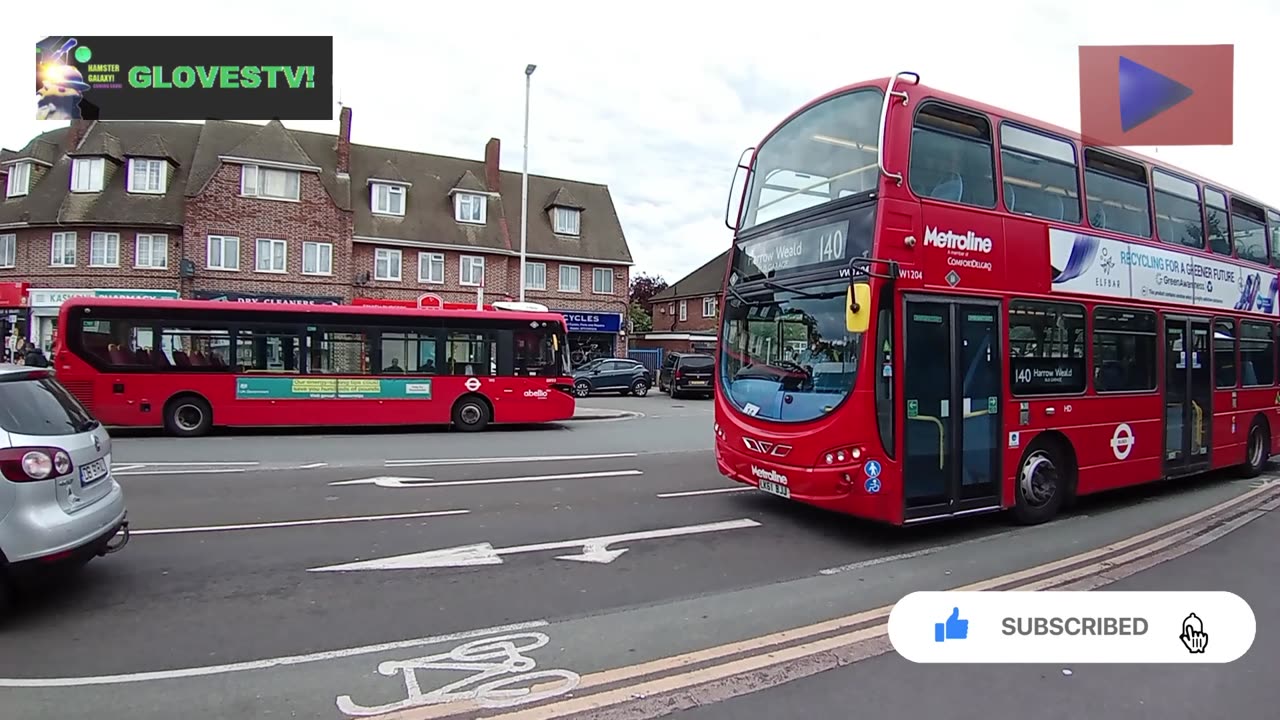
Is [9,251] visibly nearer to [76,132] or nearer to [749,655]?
[76,132]

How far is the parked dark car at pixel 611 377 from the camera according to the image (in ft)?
95.1

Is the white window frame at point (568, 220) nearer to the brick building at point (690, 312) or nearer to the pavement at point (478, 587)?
the brick building at point (690, 312)

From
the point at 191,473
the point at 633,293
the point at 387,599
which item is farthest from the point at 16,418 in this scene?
the point at 633,293

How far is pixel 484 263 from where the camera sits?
34.2 m

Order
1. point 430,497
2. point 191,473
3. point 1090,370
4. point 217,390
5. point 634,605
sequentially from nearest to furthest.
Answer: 1. point 634,605
2. point 1090,370
3. point 430,497
4. point 191,473
5. point 217,390

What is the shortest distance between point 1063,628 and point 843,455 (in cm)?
212

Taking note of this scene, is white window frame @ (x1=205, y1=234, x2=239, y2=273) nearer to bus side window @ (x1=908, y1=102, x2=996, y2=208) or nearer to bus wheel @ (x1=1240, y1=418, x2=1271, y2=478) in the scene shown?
bus side window @ (x1=908, y1=102, x2=996, y2=208)

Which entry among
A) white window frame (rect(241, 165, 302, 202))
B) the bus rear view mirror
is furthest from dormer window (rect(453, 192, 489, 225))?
the bus rear view mirror

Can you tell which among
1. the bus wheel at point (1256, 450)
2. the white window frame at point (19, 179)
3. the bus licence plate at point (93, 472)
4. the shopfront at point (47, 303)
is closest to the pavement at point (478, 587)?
the bus licence plate at point (93, 472)

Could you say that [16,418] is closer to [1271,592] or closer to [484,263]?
[1271,592]

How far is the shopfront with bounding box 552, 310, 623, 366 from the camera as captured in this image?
119 ft

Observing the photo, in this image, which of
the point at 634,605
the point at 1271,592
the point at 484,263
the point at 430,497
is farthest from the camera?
the point at 484,263

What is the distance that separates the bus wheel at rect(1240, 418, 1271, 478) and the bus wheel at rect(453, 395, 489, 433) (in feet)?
44.8

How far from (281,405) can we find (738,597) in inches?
498
